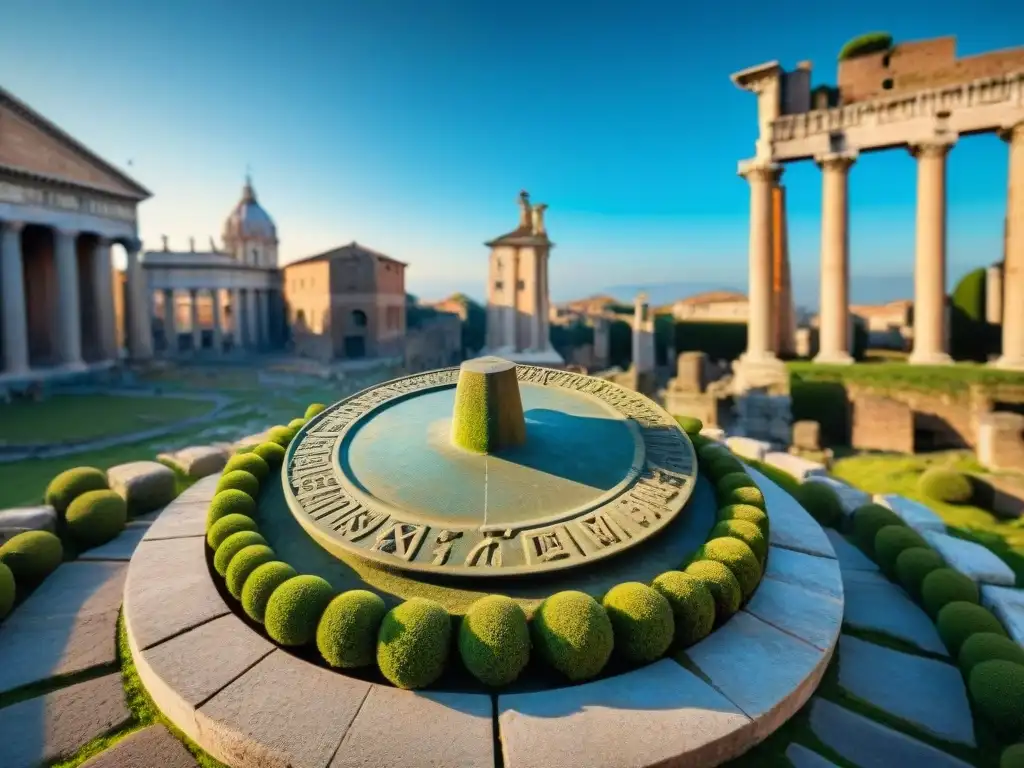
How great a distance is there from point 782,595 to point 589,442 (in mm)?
2632

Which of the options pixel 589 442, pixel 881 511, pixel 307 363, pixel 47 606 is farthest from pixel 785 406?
pixel 307 363

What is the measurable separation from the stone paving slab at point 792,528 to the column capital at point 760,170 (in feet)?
68.9

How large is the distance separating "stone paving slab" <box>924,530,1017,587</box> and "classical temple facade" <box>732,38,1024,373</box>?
18080 millimetres

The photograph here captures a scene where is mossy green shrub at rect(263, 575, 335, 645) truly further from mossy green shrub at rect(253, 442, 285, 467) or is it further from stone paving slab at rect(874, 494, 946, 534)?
stone paving slab at rect(874, 494, 946, 534)

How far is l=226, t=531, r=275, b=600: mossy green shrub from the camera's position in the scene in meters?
5.21

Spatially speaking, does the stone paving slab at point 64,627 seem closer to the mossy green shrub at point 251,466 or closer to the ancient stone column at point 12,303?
the mossy green shrub at point 251,466

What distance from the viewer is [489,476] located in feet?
20.8

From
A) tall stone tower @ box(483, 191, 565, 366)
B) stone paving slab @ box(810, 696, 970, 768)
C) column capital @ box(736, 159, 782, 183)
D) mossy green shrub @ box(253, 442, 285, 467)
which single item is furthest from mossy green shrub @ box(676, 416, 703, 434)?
tall stone tower @ box(483, 191, 565, 366)

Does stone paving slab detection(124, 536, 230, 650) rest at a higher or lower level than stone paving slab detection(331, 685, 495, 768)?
higher

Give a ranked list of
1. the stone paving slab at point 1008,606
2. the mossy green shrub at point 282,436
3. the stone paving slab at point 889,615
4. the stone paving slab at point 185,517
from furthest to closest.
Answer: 1. the mossy green shrub at point 282,436
2. the stone paving slab at point 185,517
3. the stone paving slab at point 1008,606
4. the stone paving slab at point 889,615

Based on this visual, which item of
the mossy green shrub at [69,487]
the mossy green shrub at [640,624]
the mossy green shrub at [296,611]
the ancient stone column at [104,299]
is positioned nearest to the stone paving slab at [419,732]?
the mossy green shrub at [296,611]

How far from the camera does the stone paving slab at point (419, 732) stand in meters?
3.70

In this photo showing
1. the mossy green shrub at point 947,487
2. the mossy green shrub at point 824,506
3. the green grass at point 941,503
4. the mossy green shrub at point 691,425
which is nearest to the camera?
the mossy green shrub at point 824,506

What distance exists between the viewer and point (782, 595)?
5.64 meters
